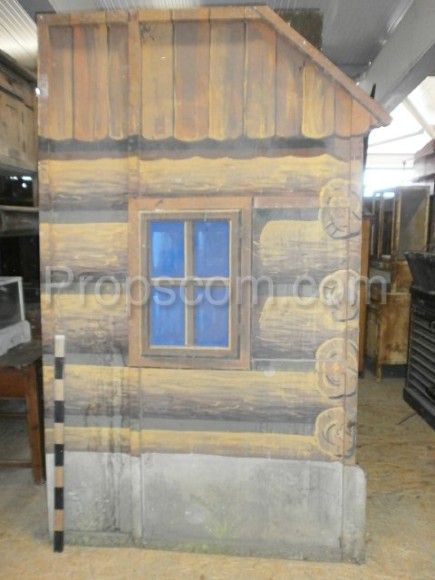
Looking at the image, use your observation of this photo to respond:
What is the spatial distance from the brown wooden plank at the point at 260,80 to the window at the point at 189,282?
1.17 ft

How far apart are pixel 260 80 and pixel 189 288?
1042 mm

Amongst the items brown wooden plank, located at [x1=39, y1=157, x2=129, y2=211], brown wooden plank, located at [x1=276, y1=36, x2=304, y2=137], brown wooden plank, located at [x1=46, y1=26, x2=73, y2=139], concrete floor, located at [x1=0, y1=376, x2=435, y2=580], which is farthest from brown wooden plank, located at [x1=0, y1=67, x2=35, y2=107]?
concrete floor, located at [x1=0, y1=376, x2=435, y2=580]

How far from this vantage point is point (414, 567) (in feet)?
7.70

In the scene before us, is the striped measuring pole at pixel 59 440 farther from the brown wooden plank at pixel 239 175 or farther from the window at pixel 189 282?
the brown wooden plank at pixel 239 175

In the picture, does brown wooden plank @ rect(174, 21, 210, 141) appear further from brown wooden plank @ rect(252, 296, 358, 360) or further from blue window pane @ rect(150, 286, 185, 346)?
brown wooden plank @ rect(252, 296, 358, 360)

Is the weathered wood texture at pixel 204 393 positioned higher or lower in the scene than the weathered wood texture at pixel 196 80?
lower

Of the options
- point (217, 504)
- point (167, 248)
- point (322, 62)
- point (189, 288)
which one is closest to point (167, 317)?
point (189, 288)

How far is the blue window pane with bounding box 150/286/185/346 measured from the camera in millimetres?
2348

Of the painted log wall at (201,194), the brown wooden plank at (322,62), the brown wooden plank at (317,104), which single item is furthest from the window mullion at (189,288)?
the brown wooden plank at (322,62)

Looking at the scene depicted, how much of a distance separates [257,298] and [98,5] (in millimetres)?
2505

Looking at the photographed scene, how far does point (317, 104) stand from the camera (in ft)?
7.21

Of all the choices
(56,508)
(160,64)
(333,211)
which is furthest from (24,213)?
(333,211)

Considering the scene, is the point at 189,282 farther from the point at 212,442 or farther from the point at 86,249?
the point at 212,442

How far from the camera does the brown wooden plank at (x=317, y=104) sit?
2.18 m
